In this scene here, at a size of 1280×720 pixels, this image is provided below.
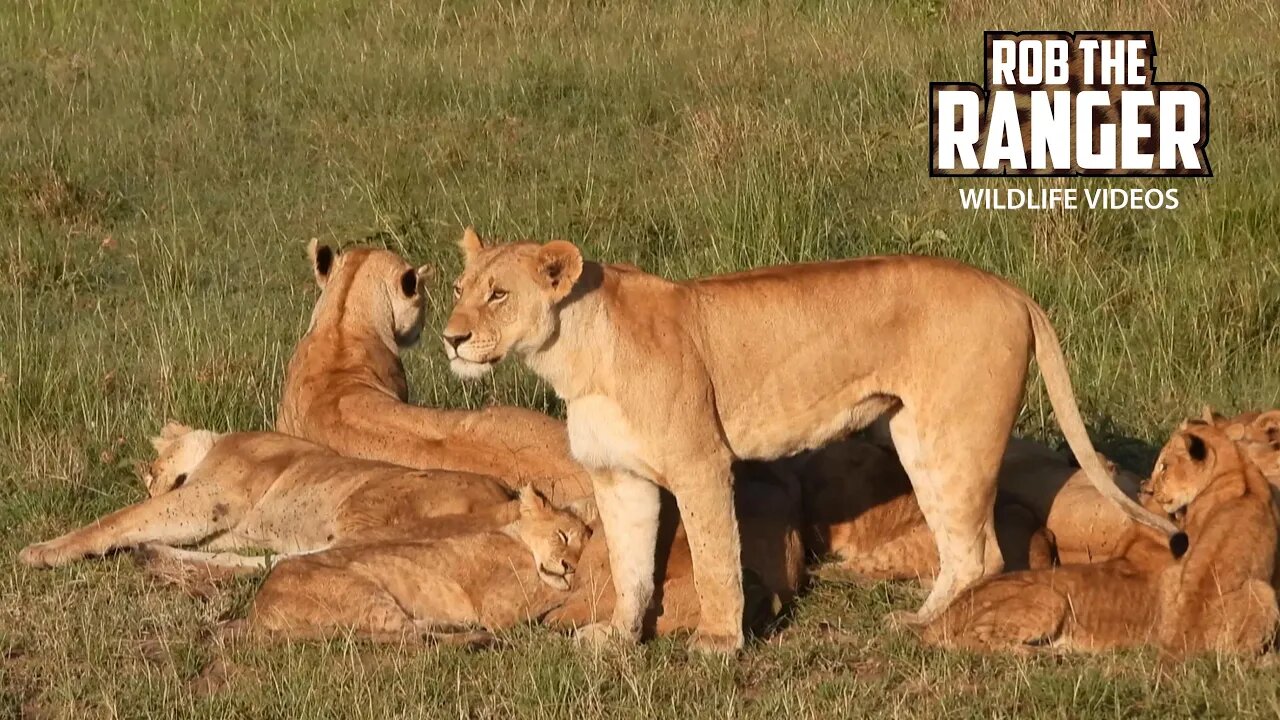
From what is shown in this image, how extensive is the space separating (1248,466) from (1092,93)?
6.20 m

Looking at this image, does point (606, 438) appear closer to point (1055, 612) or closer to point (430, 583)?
point (430, 583)

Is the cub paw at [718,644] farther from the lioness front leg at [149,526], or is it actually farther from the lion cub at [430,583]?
the lioness front leg at [149,526]

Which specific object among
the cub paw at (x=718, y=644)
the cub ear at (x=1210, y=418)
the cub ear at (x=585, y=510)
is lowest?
the cub paw at (x=718, y=644)

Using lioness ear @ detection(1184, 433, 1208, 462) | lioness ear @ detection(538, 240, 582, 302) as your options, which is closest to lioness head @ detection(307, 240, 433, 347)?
lioness ear @ detection(538, 240, 582, 302)

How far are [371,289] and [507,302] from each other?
2403 mm

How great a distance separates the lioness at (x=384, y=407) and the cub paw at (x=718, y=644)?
113 cm

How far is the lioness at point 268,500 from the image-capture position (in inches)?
269

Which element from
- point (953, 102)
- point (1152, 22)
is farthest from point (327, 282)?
point (1152, 22)

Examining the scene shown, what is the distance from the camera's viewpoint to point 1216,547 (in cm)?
578

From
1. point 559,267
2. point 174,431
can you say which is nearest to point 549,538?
point 559,267

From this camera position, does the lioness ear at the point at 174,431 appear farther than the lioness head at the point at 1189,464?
Yes

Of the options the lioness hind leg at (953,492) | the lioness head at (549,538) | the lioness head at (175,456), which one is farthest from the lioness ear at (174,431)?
the lioness hind leg at (953,492)

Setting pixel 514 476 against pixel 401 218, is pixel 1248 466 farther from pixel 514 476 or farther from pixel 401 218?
pixel 401 218

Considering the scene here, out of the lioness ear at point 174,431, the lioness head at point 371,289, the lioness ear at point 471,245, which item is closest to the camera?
the lioness ear at point 471,245
